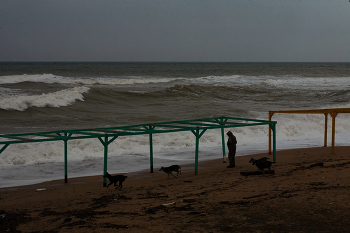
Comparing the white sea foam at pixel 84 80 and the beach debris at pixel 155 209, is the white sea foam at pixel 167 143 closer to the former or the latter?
the beach debris at pixel 155 209

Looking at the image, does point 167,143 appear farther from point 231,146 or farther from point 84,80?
point 84,80

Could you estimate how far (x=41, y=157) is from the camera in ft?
34.9

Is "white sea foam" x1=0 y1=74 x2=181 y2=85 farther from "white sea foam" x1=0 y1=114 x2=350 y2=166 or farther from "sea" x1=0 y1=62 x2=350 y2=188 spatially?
"white sea foam" x1=0 y1=114 x2=350 y2=166

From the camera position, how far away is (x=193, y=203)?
5.54 meters

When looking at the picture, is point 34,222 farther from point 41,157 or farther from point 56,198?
point 41,157

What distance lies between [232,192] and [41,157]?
21.4ft


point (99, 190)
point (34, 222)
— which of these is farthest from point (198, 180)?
point (34, 222)

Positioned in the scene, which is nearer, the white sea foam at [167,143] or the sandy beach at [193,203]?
the sandy beach at [193,203]

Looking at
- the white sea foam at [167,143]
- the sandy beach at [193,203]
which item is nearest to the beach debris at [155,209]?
the sandy beach at [193,203]

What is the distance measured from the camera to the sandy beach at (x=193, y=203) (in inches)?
182

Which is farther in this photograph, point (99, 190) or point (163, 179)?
point (163, 179)

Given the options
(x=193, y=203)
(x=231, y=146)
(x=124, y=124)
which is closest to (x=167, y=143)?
(x=231, y=146)

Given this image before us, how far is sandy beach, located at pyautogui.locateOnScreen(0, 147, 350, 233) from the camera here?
15.2 ft

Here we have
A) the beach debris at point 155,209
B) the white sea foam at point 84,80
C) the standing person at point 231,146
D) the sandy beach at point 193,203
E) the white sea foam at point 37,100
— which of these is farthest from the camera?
the white sea foam at point 84,80
